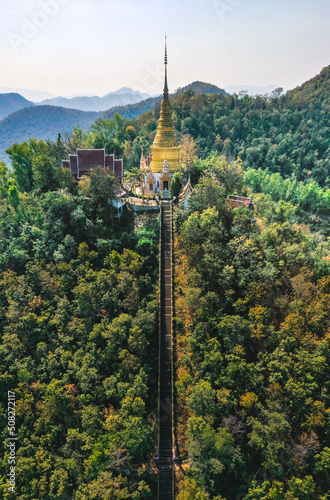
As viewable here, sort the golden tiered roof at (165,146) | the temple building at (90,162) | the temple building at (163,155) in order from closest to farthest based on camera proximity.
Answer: the temple building at (90,162) → the temple building at (163,155) → the golden tiered roof at (165,146)

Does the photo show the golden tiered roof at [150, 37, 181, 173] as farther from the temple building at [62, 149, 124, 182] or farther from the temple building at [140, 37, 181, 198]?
the temple building at [62, 149, 124, 182]

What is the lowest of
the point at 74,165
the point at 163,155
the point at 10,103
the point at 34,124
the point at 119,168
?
the point at 119,168

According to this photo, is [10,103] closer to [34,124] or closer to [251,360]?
[34,124]

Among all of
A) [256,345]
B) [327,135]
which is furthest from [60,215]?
[327,135]

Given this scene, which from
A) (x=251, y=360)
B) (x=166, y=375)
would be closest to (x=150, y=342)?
(x=166, y=375)

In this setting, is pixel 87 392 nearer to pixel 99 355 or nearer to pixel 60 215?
pixel 99 355

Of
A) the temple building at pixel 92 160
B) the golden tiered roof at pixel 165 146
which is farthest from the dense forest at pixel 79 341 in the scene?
the golden tiered roof at pixel 165 146

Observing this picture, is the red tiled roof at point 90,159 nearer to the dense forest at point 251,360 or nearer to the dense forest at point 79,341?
the dense forest at point 79,341

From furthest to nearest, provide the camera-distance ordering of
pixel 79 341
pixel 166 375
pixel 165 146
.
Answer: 1. pixel 165 146
2. pixel 79 341
3. pixel 166 375
